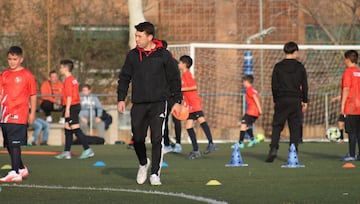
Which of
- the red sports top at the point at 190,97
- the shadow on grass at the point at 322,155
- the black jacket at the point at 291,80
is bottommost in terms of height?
the shadow on grass at the point at 322,155

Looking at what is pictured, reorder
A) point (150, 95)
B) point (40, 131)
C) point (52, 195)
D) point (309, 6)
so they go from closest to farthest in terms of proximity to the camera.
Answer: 1. point (52, 195)
2. point (150, 95)
3. point (40, 131)
4. point (309, 6)

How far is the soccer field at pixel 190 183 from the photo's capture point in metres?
10.1

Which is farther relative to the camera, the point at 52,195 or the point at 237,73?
the point at 237,73

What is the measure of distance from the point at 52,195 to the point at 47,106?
15937mm

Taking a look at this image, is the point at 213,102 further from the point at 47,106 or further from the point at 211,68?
the point at 47,106

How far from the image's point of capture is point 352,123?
16516 millimetres

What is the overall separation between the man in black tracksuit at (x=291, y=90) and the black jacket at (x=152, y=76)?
3.91 metres

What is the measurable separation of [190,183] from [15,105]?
2.51m

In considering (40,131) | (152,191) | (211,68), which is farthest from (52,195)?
(211,68)

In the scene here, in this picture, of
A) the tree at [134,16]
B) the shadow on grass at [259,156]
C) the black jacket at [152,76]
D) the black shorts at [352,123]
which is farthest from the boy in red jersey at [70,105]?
the tree at [134,16]

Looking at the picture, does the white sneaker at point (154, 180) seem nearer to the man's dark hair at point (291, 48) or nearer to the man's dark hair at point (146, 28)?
the man's dark hair at point (146, 28)

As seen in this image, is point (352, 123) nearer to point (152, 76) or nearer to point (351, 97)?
point (351, 97)

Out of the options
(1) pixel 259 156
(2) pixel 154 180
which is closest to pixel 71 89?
(1) pixel 259 156

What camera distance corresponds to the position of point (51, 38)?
103ft
